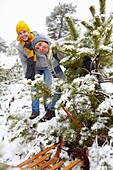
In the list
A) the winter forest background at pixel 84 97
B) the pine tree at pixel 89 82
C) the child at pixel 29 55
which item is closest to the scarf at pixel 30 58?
the child at pixel 29 55

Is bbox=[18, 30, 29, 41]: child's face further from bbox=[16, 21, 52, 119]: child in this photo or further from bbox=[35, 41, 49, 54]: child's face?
bbox=[35, 41, 49, 54]: child's face

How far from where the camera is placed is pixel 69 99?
8.48ft

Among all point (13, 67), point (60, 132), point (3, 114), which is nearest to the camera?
point (60, 132)

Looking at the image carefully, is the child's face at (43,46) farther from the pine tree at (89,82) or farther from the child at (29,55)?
the pine tree at (89,82)

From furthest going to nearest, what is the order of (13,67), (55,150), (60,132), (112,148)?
(13,67) < (55,150) < (60,132) < (112,148)

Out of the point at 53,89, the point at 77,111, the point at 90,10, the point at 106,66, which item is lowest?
the point at 77,111

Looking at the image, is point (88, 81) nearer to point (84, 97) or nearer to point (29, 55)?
point (84, 97)

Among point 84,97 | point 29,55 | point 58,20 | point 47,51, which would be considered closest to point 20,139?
point 84,97

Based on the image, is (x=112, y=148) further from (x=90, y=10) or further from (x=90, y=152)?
(x=90, y=10)

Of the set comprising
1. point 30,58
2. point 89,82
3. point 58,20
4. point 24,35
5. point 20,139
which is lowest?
point 20,139

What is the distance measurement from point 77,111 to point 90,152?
550 millimetres

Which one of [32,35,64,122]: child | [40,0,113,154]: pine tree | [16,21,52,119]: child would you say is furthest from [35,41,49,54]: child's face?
[40,0,113,154]: pine tree

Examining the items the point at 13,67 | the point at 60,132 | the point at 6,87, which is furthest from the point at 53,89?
the point at 13,67

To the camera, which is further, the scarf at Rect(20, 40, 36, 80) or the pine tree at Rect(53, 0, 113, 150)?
the scarf at Rect(20, 40, 36, 80)
